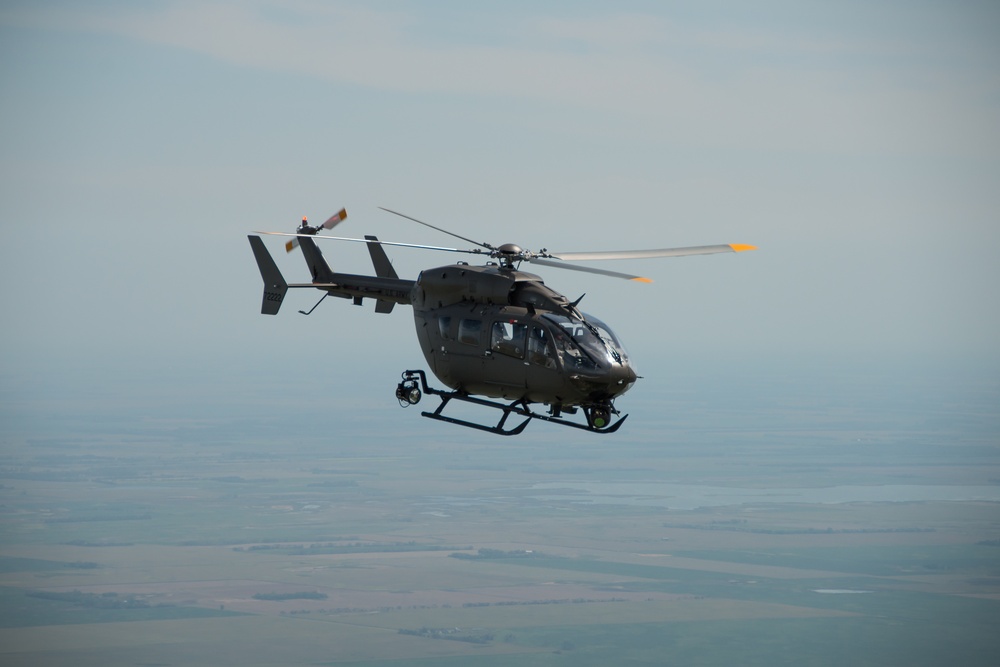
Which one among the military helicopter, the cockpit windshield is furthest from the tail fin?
the cockpit windshield

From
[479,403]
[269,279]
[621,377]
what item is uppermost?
[269,279]

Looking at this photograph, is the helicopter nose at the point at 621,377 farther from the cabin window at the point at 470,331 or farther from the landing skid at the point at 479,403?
the cabin window at the point at 470,331

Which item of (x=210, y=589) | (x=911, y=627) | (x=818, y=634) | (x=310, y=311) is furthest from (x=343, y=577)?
(x=310, y=311)

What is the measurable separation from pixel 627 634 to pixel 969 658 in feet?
148

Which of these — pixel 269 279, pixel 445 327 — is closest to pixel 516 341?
pixel 445 327

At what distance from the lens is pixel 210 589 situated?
608ft

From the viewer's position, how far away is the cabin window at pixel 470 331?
30.9 meters

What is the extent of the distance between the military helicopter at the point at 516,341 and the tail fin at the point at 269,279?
513cm

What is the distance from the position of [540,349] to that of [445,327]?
3.34 metres

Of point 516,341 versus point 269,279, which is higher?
point 269,279

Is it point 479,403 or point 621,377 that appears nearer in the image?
point 621,377

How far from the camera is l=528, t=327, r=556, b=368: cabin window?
29391 mm

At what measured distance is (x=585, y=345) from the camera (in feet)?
95.8

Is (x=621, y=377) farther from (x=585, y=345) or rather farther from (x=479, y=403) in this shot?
(x=479, y=403)
